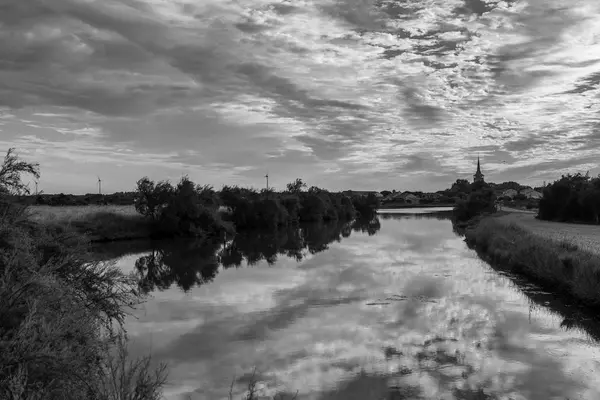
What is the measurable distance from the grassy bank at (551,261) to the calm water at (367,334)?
90 centimetres

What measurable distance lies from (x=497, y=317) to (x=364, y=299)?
201 inches

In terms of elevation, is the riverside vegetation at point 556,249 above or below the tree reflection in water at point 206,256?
above

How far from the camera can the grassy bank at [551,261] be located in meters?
18.8

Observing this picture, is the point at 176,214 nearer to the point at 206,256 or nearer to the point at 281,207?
the point at 206,256

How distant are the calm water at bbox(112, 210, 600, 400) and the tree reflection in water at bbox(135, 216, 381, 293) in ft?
1.03

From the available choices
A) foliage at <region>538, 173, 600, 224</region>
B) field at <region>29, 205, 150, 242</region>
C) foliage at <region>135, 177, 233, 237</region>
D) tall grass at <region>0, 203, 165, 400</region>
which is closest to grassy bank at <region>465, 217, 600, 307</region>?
tall grass at <region>0, 203, 165, 400</region>

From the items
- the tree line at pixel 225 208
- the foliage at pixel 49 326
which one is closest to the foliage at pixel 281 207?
the tree line at pixel 225 208

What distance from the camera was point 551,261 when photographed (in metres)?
23.1

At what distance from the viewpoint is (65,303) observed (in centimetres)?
896

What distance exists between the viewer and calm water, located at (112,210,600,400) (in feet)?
38.2

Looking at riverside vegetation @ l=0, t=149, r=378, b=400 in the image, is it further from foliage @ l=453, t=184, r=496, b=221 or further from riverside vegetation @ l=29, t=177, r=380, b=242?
foliage @ l=453, t=184, r=496, b=221

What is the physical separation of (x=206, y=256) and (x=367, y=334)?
23.7 meters

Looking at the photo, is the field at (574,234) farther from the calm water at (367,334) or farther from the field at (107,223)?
the field at (107,223)

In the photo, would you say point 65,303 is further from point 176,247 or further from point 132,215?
point 132,215
